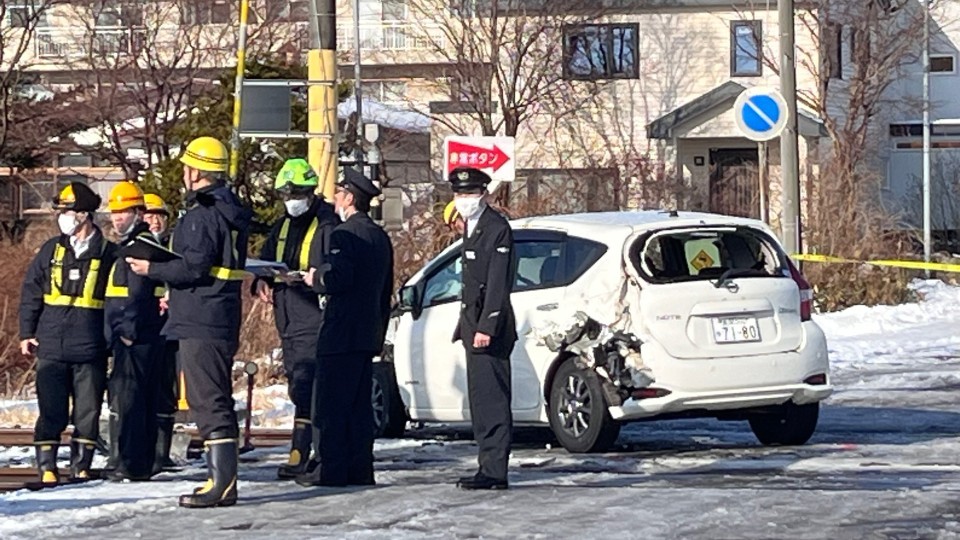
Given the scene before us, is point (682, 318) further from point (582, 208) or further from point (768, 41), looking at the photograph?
point (768, 41)

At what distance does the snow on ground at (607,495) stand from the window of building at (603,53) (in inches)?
1195

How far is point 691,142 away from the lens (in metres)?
45.0

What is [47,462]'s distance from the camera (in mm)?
11555

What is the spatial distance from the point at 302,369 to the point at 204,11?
29253mm

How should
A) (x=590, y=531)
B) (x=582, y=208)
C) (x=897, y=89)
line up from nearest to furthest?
1. (x=590, y=531)
2. (x=582, y=208)
3. (x=897, y=89)

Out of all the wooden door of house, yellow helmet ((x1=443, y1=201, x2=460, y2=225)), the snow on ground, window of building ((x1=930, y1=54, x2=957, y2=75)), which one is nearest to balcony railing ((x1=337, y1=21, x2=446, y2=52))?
the wooden door of house

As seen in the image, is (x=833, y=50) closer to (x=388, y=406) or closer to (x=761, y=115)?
(x=761, y=115)

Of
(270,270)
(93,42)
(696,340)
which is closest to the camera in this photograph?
(270,270)

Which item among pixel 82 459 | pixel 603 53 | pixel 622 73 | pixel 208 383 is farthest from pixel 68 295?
pixel 622 73

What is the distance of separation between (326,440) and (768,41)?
3567 centimetres

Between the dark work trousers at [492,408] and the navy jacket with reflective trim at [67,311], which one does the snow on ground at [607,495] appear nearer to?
the dark work trousers at [492,408]

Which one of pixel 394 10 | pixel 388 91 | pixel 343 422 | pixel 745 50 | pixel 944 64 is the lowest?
pixel 343 422

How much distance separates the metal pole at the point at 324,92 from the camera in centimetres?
1672

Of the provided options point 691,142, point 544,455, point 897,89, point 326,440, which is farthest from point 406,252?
point 897,89
